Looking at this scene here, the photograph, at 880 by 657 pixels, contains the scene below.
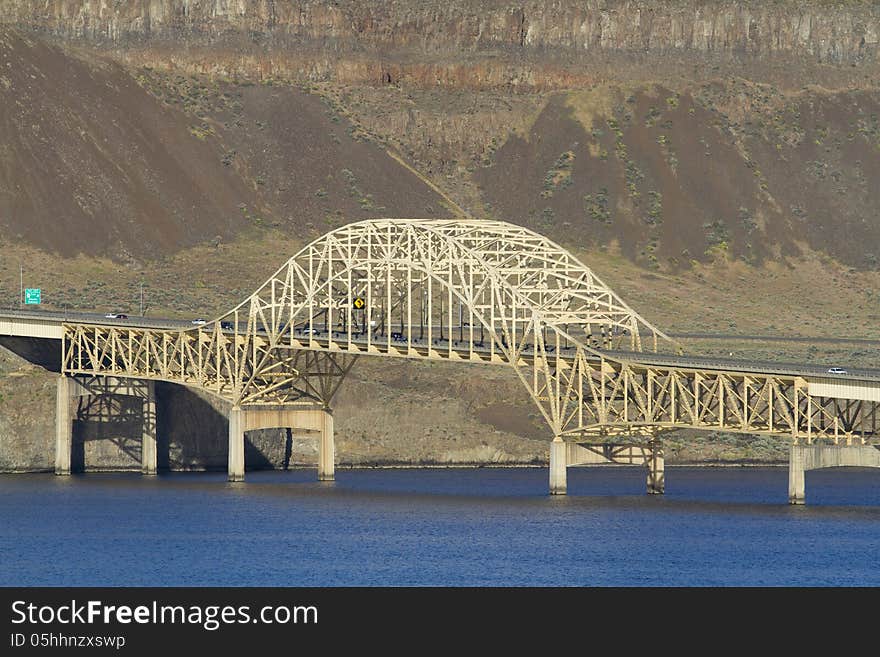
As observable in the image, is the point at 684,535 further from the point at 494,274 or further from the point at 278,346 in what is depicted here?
the point at 278,346

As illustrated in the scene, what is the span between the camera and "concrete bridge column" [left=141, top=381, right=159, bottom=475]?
174375mm

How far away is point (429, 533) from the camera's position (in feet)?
411

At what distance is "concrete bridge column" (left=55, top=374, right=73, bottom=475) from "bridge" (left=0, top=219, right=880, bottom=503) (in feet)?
0.32

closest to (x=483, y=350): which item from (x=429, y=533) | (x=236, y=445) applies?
(x=236, y=445)

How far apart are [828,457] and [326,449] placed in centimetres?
4476

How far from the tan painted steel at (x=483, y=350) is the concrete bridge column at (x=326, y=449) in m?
1.32

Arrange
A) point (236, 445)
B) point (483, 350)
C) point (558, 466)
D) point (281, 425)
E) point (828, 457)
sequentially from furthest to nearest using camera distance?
point (281, 425)
point (236, 445)
point (483, 350)
point (558, 466)
point (828, 457)

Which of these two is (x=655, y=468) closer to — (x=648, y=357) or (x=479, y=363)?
(x=648, y=357)

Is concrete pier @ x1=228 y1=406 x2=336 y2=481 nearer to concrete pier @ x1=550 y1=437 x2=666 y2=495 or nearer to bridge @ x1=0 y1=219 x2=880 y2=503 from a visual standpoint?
bridge @ x1=0 y1=219 x2=880 y2=503

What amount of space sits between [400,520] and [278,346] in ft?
110

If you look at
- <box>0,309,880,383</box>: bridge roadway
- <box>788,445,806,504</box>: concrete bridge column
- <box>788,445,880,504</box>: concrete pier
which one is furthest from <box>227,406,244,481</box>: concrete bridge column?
<box>788,445,880,504</box>: concrete pier
